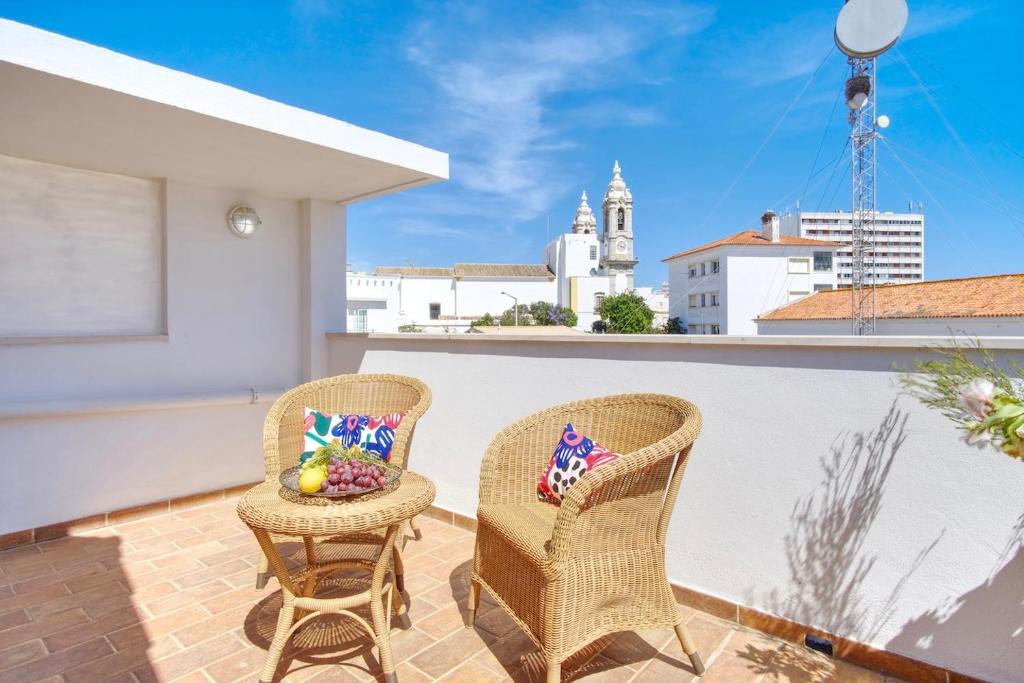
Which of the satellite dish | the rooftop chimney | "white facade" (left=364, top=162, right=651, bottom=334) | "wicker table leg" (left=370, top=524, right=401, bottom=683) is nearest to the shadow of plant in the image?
"wicker table leg" (left=370, top=524, right=401, bottom=683)

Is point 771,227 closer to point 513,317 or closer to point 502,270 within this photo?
point 513,317

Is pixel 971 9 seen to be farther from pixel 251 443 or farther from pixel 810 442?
pixel 251 443

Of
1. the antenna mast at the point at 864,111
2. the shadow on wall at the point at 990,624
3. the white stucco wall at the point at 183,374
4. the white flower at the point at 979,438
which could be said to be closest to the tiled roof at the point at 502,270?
the antenna mast at the point at 864,111

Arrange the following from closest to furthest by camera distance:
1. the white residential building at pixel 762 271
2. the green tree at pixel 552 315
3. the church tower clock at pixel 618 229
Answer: the white residential building at pixel 762 271 → the green tree at pixel 552 315 → the church tower clock at pixel 618 229

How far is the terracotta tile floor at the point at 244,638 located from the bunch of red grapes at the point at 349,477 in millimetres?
728

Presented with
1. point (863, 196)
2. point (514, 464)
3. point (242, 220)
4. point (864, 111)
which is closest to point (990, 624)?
point (514, 464)

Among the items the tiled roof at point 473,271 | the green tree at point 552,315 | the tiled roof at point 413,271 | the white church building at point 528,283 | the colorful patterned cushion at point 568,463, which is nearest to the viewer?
the colorful patterned cushion at point 568,463

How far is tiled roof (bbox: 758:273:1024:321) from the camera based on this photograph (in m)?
20.7

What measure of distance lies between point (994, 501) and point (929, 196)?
25513 mm

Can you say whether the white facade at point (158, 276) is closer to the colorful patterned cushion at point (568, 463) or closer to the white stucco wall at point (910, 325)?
the colorful patterned cushion at point (568, 463)

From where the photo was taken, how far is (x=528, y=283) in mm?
58781

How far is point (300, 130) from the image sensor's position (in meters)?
3.15

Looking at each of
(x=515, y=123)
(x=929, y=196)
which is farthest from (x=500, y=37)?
(x=929, y=196)

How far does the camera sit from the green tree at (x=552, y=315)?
52.0 metres
